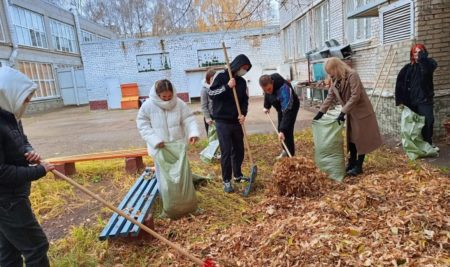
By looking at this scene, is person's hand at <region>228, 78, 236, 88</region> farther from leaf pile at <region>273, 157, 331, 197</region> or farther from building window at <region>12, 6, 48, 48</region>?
building window at <region>12, 6, 48, 48</region>

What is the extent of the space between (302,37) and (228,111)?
1176 cm

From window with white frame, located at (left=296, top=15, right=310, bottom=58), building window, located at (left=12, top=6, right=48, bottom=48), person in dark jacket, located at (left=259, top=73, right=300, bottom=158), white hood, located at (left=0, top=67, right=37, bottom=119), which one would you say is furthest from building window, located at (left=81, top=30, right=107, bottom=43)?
white hood, located at (left=0, top=67, right=37, bottom=119)

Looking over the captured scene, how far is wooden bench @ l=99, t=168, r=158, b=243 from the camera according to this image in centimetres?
305

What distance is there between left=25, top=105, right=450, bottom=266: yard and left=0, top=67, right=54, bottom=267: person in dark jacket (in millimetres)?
710

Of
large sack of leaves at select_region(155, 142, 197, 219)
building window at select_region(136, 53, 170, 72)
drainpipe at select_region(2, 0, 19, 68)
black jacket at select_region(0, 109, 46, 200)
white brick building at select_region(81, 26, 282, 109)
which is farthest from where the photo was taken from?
building window at select_region(136, 53, 170, 72)

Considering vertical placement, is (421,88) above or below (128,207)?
above

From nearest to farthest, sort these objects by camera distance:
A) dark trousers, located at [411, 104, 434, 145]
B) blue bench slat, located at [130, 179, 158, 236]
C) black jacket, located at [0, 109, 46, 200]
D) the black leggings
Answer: black jacket, located at [0, 109, 46, 200]
blue bench slat, located at [130, 179, 158, 236]
the black leggings
dark trousers, located at [411, 104, 434, 145]

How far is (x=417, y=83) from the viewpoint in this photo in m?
5.08

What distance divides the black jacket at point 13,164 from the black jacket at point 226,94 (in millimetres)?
2253

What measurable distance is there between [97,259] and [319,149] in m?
2.84

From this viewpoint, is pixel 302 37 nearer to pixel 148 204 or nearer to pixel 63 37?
pixel 148 204

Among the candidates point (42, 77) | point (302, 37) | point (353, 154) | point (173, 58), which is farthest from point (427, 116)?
point (42, 77)

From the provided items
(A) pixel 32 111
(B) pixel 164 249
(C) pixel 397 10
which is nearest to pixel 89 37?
(A) pixel 32 111

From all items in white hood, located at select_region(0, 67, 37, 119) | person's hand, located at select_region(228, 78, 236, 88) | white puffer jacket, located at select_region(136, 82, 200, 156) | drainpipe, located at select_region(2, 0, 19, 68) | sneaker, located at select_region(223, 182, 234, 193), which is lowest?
sneaker, located at select_region(223, 182, 234, 193)
